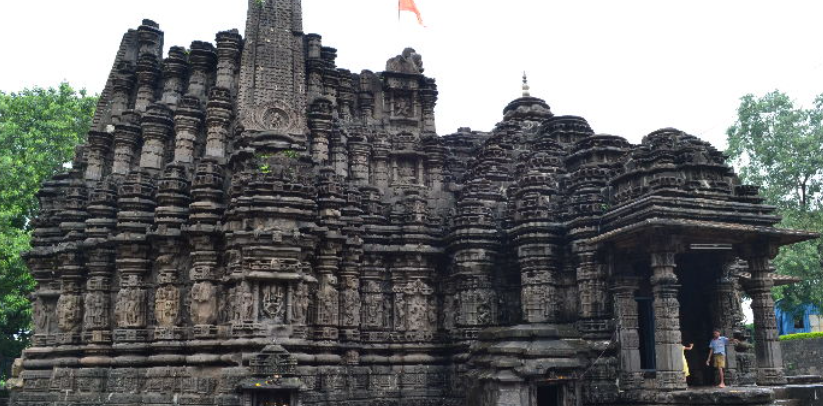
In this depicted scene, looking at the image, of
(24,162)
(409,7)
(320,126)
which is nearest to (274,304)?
(320,126)

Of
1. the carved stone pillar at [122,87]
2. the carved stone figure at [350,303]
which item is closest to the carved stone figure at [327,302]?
the carved stone figure at [350,303]

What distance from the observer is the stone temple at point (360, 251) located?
40.9ft

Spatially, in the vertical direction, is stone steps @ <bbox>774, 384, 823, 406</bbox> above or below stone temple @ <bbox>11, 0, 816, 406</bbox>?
below

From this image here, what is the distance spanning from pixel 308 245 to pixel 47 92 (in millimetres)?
18906

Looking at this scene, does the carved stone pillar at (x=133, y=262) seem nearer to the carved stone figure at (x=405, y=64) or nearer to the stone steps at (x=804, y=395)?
the carved stone figure at (x=405, y=64)

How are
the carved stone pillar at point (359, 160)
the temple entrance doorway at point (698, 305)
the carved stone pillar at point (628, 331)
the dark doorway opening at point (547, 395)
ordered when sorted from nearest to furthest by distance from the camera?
the carved stone pillar at point (628, 331)
the dark doorway opening at point (547, 395)
the temple entrance doorway at point (698, 305)
the carved stone pillar at point (359, 160)

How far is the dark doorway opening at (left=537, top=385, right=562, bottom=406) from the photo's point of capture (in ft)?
42.3

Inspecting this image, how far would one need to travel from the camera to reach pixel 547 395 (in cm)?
1307

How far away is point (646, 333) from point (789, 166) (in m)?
16.7

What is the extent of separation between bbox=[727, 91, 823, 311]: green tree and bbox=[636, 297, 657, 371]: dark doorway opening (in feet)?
46.5

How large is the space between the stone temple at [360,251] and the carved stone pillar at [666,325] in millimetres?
37

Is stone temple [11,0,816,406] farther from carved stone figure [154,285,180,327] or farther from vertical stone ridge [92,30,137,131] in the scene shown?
vertical stone ridge [92,30,137,131]

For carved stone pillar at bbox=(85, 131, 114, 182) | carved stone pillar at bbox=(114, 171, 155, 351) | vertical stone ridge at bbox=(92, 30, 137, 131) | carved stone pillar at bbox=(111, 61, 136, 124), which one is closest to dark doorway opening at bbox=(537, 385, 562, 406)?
carved stone pillar at bbox=(114, 171, 155, 351)

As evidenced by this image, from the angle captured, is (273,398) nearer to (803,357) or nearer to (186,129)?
(186,129)
